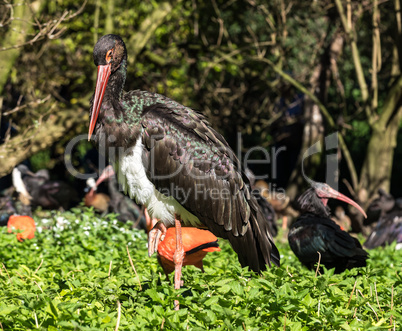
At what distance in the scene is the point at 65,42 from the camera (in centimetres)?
1220

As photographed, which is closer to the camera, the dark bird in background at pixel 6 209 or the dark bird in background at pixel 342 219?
the dark bird in background at pixel 6 209

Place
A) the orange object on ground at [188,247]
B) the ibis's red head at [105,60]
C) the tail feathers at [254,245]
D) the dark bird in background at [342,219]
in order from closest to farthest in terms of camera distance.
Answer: the ibis's red head at [105,60] → the tail feathers at [254,245] → the orange object on ground at [188,247] → the dark bird in background at [342,219]

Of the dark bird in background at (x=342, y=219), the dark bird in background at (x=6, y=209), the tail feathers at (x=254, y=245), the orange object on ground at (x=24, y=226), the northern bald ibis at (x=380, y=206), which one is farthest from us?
the dark bird in background at (x=342, y=219)

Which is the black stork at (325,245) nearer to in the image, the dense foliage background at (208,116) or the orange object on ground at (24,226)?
the dense foliage background at (208,116)

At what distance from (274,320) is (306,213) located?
120 inches

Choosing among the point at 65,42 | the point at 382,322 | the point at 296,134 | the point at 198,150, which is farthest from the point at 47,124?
the point at 296,134

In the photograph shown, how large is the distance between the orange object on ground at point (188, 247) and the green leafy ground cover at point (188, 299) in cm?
18

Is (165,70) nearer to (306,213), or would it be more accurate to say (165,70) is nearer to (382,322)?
(306,213)

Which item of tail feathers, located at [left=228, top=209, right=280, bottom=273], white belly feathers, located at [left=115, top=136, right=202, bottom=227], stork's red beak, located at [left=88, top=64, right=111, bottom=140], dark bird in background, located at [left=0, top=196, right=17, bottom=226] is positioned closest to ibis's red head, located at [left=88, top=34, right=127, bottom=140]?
stork's red beak, located at [left=88, top=64, right=111, bottom=140]

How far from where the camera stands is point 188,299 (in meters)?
3.58

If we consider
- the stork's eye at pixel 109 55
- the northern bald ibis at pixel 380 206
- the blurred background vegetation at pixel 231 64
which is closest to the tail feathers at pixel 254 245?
the stork's eye at pixel 109 55

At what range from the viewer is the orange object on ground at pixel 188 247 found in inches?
201

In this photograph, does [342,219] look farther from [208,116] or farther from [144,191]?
[144,191]

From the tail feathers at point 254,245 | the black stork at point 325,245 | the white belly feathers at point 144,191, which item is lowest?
the black stork at point 325,245
